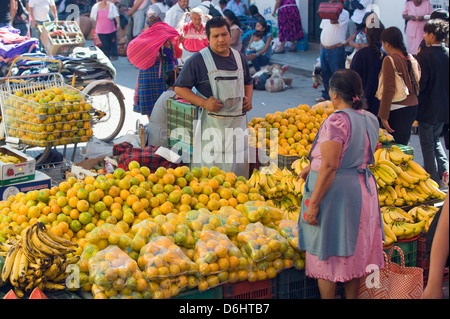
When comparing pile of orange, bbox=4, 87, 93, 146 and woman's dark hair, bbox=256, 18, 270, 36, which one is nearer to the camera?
pile of orange, bbox=4, 87, 93, 146

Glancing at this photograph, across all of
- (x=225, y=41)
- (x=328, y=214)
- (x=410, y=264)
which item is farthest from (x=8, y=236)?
(x=410, y=264)

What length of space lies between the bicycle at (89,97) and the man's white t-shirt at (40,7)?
252 inches

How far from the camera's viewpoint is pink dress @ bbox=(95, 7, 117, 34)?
1677cm

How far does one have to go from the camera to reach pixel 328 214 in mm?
3740

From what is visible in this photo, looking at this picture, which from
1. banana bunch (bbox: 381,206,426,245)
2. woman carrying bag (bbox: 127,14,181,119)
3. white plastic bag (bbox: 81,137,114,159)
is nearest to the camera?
banana bunch (bbox: 381,206,426,245)

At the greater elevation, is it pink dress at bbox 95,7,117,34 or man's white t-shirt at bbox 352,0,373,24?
man's white t-shirt at bbox 352,0,373,24

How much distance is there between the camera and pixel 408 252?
15.0 feet

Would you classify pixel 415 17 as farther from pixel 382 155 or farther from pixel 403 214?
pixel 403 214

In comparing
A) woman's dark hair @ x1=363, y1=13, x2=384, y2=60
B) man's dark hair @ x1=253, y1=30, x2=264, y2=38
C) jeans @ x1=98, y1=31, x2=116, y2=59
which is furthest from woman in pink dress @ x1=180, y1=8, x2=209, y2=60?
jeans @ x1=98, y1=31, x2=116, y2=59

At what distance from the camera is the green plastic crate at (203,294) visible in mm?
3668

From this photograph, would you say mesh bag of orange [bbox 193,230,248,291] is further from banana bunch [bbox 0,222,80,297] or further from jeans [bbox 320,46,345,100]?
jeans [bbox 320,46,345,100]

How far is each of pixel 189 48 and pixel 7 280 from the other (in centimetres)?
567

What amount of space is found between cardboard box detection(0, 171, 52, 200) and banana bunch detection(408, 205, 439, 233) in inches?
138

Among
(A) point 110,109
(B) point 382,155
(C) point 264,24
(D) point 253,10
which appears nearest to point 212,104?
(B) point 382,155
